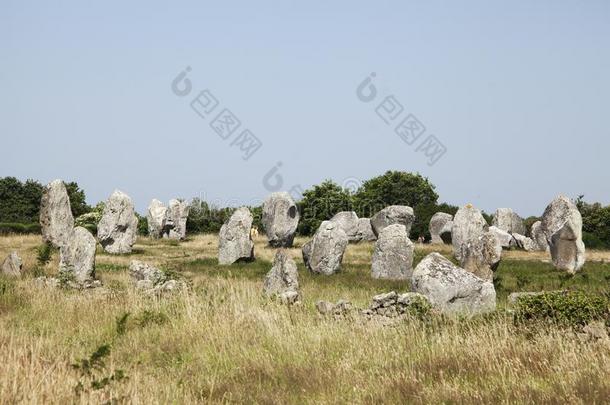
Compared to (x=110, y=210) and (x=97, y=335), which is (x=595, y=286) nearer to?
(x=97, y=335)

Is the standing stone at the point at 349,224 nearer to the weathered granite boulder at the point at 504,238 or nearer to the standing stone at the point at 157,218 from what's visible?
the weathered granite boulder at the point at 504,238

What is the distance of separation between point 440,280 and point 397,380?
8018 millimetres

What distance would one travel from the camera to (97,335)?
44.5ft

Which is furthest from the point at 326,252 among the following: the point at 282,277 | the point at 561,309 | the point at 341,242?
the point at 561,309

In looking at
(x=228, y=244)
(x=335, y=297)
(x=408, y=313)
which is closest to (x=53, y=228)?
(x=228, y=244)

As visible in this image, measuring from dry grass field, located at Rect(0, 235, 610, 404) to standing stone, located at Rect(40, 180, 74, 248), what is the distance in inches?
824

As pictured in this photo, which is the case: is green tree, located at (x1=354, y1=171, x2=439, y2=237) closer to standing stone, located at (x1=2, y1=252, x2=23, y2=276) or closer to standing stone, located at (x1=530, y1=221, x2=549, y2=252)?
standing stone, located at (x1=530, y1=221, x2=549, y2=252)

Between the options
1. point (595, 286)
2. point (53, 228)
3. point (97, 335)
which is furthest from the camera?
point (53, 228)

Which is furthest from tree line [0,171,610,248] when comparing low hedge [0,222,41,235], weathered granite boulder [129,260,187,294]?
weathered granite boulder [129,260,187,294]

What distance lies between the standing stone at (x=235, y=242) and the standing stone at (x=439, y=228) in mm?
18957

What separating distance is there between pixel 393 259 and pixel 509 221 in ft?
83.1

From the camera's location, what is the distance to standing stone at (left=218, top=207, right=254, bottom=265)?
108ft

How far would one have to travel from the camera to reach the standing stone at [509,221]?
50.8 m

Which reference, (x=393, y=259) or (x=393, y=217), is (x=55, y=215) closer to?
(x=393, y=259)
